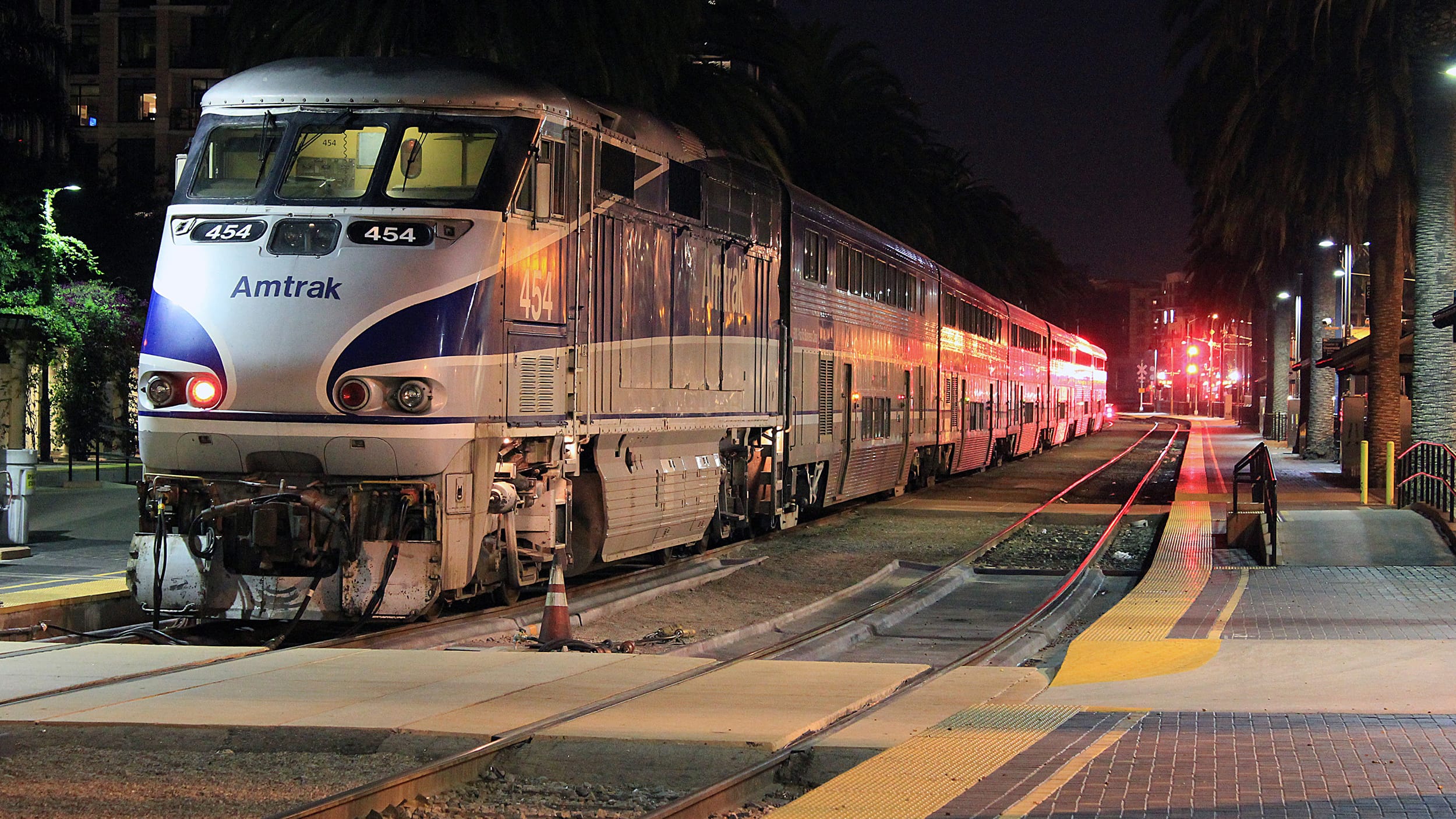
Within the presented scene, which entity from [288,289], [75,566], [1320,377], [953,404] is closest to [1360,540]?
[288,289]

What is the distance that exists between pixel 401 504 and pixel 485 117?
9.92 ft

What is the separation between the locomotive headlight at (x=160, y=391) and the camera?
1070cm

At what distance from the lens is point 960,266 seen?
6153 cm

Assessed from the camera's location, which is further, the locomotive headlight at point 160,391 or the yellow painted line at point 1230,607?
the yellow painted line at point 1230,607

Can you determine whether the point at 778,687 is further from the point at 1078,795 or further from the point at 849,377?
the point at 849,377

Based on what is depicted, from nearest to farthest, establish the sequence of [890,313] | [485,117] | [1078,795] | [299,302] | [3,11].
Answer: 1. [1078,795]
2. [299,302]
3. [485,117]
4. [890,313]
5. [3,11]

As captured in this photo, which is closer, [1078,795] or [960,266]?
[1078,795]

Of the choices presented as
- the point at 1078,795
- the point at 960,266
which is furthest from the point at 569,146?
the point at 960,266

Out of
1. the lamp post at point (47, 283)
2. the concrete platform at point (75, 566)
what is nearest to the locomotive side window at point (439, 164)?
the concrete platform at point (75, 566)

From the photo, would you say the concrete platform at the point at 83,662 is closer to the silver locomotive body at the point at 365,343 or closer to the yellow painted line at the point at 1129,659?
the silver locomotive body at the point at 365,343

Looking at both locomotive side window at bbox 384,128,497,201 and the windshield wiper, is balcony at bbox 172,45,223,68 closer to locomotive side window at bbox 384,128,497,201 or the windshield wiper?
the windshield wiper

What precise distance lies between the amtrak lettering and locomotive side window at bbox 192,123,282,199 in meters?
0.87

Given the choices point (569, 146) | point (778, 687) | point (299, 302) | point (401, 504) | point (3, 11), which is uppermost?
point (3, 11)

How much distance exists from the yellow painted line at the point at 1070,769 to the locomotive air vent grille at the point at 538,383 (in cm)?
536
